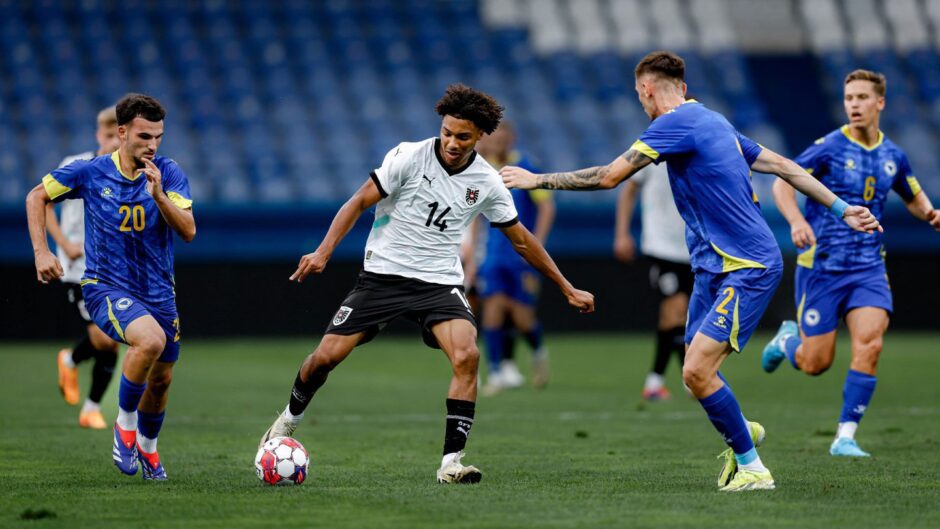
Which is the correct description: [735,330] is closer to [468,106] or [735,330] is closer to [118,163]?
[468,106]

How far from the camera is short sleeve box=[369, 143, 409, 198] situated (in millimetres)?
7586

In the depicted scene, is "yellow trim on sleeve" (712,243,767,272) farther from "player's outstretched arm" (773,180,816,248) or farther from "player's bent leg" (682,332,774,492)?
"player's outstretched arm" (773,180,816,248)

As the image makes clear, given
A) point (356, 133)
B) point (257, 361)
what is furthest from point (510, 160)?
point (356, 133)

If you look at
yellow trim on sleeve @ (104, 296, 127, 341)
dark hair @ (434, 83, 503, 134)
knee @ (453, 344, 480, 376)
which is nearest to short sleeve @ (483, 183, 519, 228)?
dark hair @ (434, 83, 503, 134)

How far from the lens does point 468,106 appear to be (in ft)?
24.3

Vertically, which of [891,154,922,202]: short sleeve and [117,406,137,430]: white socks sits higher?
[891,154,922,202]: short sleeve

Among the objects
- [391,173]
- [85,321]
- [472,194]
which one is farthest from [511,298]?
[391,173]

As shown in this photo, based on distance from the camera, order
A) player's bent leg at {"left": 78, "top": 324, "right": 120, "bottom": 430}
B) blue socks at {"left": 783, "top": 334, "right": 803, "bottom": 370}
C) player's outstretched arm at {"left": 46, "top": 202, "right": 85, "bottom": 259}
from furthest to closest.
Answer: player's outstretched arm at {"left": 46, "top": 202, "right": 85, "bottom": 259} < player's bent leg at {"left": 78, "top": 324, "right": 120, "bottom": 430} < blue socks at {"left": 783, "top": 334, "right": 803, "bottom": 370}

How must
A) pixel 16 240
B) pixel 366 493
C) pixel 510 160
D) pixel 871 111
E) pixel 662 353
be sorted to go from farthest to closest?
1. pixel 16 240
2. pixel 510 160
3. pixel 662 353
4. pixel 871 111
5. pixel 366 493

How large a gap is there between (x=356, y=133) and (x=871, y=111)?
16.2m

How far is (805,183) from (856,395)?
217 cm

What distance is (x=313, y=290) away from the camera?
21062mm

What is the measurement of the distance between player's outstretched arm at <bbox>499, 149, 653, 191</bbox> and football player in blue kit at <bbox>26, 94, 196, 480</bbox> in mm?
1739

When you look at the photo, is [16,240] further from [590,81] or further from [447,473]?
[447,473]
